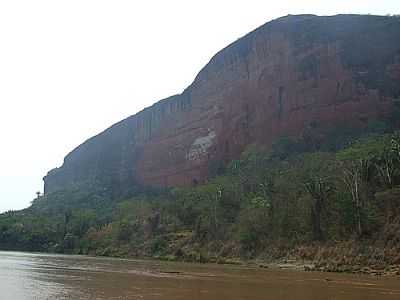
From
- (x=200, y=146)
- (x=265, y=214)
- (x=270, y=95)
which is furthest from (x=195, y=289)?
(x=200, y=146)

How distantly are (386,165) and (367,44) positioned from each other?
57370mm

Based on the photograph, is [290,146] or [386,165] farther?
[290,146]

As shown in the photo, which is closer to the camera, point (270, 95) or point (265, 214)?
point (265, 214)

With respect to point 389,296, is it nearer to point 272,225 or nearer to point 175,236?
point 272,225

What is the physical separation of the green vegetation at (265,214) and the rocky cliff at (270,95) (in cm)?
690

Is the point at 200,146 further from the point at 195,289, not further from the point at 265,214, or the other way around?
the point at 195,289

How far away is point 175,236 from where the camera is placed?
2940 inches

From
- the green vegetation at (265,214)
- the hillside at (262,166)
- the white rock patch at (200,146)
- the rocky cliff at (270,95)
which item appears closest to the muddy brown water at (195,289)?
the hillside at (262,166)

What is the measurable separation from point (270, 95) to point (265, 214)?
54.9 metres

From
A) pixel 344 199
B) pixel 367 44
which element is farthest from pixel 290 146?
pixel 344 199

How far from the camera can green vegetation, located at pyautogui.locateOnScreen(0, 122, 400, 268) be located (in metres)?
51.9

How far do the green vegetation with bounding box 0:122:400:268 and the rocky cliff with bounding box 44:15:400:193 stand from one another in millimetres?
6898

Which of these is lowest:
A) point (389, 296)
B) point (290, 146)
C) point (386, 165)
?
point (389, 296)

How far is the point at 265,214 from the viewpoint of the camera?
61781mm
